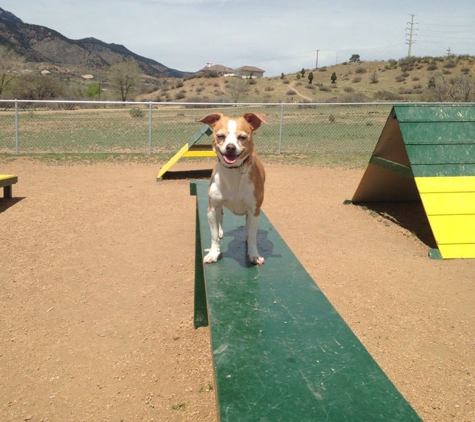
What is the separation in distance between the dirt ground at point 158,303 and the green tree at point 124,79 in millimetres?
43508

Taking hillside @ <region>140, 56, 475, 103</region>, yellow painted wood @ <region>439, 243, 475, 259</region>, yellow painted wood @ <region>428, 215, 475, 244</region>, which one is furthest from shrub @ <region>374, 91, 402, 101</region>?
yellow painted wood @ <region>439, 243, 475, 259</region>

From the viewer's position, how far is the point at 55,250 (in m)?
6.00

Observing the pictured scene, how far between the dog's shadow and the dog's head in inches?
33.5

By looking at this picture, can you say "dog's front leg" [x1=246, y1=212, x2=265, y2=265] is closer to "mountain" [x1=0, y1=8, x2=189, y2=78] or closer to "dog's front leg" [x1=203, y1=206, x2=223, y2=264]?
"dog's front leg" [x1=203, y1=206, x2=223, y2=264]

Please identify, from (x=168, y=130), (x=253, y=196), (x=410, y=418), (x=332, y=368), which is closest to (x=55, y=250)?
(x=253, y=196)

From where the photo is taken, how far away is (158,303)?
4551 mm

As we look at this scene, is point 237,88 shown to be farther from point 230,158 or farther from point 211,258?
point 230,158

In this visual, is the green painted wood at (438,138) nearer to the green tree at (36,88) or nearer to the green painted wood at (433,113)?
the green painted wood at (433,113)

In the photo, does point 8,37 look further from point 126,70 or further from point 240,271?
point 240,271

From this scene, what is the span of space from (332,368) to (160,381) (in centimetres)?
164

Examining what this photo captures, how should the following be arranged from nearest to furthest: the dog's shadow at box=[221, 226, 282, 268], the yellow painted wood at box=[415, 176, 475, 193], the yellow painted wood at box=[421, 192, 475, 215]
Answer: the dog's shadow at box=[221, 226, 282, 268] → the yellow painted wood at box=[421, 192, 475, 215] → the yellow painted wood at box=[415, 176, 475, 193]

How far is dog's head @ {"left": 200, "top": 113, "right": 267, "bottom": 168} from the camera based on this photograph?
9.50ft

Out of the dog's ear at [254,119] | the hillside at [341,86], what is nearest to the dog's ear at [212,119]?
the dog's ear at [254,119]

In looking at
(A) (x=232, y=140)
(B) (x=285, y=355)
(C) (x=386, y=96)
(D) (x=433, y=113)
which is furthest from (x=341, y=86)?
(B) (x=285, y=355)
